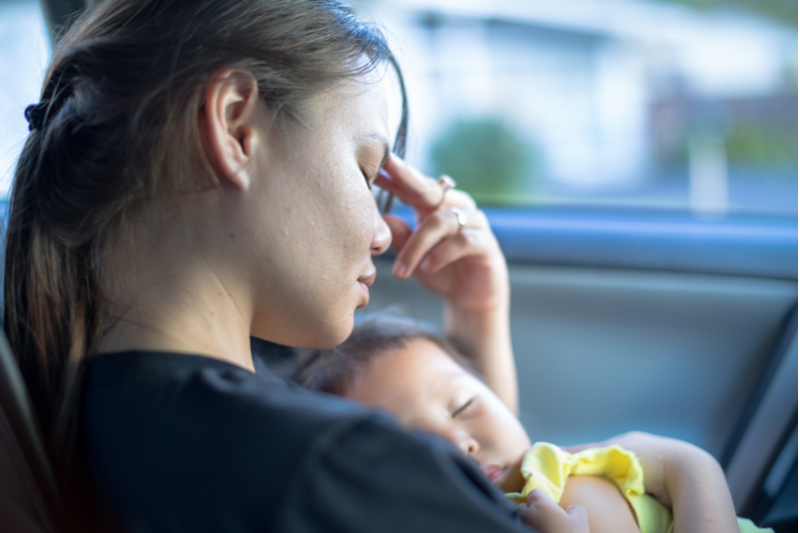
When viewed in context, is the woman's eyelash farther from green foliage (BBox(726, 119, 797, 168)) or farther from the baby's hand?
green foliage (BBox(726, 119, 797, 168))

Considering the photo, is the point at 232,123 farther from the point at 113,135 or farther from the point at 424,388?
the point at 424,388

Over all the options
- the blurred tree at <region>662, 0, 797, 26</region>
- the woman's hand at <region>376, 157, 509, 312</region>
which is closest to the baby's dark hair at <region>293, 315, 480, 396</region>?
the woman's hand at <region>376, 157, 509, 312</region>

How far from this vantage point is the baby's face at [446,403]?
1095 millimetres

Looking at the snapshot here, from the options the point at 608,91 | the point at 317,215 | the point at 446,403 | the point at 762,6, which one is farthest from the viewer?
the point at 608,91

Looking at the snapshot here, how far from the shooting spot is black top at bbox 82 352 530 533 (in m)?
0.50

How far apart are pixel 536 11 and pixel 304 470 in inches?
182

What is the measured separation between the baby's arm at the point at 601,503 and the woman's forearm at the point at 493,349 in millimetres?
372

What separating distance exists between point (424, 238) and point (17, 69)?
2.67ft

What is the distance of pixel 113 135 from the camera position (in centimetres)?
74

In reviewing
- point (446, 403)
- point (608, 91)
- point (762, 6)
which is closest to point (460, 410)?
point (446, 403)

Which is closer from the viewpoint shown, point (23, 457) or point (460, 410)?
point (23, 457)

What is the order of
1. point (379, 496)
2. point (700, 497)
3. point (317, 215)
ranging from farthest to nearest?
point (700, 497) → point (317, 215) → point (379, 496)

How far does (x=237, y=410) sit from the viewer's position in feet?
1.84

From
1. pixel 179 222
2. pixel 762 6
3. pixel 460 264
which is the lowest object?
pixel 460 264
